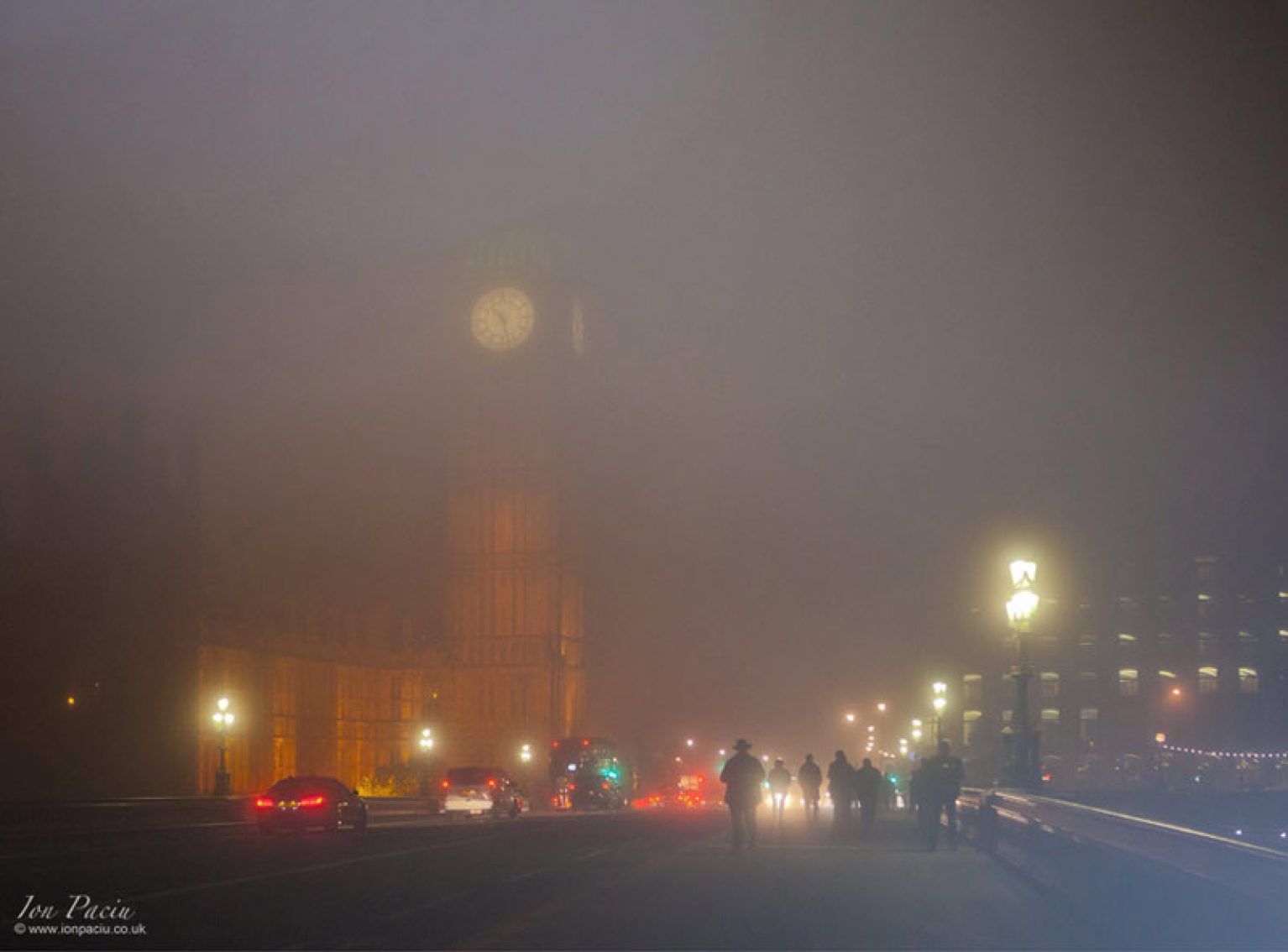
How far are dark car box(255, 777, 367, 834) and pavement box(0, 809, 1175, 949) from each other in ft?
20.7

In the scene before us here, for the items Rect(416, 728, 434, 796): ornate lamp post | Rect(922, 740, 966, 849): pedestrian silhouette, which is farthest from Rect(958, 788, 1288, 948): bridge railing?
Rect(416, 728, 434, 796): ornate lamp post

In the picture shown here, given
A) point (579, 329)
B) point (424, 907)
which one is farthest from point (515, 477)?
point (424, 907)

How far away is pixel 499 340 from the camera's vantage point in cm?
12975

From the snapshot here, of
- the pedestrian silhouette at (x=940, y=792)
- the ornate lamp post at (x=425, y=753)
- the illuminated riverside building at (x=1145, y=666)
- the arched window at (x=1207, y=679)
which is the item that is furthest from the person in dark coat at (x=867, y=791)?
the arched window at (x=1207, y=679)

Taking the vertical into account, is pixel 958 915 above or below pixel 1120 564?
below

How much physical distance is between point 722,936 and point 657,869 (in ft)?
29.1

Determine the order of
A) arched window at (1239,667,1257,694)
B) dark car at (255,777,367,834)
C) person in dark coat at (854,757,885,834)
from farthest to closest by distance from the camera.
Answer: arched window at (1239,667,1257,694) < dark car at (255,777,367,834) < person in dark coat at (854,757,885,834)

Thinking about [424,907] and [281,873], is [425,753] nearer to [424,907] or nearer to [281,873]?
[281,873]

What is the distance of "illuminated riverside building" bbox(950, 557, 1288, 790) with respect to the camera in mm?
94875

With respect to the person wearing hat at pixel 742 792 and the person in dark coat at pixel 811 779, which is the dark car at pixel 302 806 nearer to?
the person in dark coat at pixel 811 779

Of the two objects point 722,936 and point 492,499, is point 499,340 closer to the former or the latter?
point 492,499

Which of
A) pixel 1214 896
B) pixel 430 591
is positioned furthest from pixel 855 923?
pixel 430 591

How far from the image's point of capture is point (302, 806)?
3653cm

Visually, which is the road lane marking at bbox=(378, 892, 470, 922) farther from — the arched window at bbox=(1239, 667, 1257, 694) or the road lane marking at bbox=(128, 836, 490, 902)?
the arched window at bbox=(1239, 667, 1257, 694)
